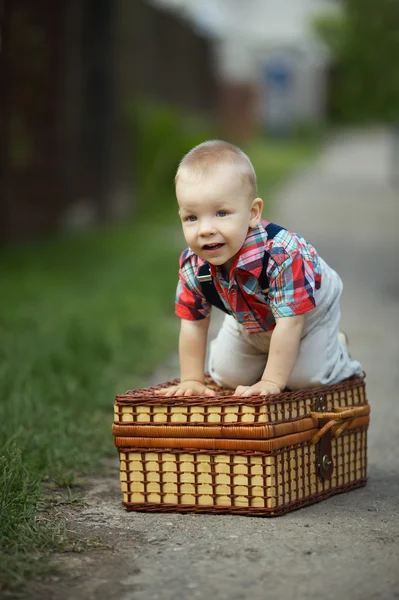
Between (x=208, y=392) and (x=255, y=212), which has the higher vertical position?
(x=255, y=212)

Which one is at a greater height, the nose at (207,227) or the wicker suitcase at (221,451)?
the nose at (207,227)

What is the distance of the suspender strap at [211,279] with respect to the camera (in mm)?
3709

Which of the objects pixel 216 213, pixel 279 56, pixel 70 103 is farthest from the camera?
pixel 279 56

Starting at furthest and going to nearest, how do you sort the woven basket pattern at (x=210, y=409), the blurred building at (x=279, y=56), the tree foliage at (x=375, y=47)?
the blurred building at (x=279, y=56), the tree foliage at (x=375, y=47), the woven basket pattern at (x=210, y=409)

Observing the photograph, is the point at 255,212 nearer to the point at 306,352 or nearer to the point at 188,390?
the point at 306,352

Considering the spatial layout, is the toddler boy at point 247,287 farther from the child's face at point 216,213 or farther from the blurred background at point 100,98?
the blurred background at point 100,98

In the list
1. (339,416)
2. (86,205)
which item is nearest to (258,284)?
(339,416)

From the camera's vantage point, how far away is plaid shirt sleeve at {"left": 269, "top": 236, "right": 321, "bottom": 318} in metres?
3.64

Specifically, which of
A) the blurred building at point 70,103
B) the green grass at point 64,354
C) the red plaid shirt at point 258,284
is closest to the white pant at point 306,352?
the red plaid shirt at point 258,284

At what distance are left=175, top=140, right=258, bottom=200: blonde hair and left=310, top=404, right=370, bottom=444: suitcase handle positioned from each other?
0.74 metres

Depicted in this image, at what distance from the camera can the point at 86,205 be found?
519 inches

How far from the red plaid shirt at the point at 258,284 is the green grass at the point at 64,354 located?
2.59ft

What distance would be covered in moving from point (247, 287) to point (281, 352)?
24 centimetres

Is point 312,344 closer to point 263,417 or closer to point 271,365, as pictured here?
point 271,365
